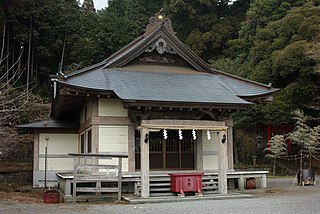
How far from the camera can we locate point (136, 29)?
40781 millimetres

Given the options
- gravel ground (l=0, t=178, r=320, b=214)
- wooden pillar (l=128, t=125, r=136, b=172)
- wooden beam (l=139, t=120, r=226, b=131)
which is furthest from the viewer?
wooden pillar (l=128, t=125, r=136, b=172)

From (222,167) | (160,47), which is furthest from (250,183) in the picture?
(160,47)

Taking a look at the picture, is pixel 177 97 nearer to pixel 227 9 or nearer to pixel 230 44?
pixel 230 44

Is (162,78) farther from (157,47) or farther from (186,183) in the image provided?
(186,183)

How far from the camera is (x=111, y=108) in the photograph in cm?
1429

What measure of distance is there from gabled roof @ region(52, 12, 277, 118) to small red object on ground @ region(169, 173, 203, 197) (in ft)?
7.77

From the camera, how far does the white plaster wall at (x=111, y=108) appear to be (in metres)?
14.2

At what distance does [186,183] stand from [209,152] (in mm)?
2958

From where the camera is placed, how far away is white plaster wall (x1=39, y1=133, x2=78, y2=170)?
1862 cm

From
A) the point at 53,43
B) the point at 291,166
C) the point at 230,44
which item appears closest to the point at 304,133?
the point at 291,166

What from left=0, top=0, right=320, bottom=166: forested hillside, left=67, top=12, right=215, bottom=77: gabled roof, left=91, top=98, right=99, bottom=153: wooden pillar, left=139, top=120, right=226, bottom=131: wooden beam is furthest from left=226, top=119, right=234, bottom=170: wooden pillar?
left=0, top=0, right=320, bottom=166: forested hillside

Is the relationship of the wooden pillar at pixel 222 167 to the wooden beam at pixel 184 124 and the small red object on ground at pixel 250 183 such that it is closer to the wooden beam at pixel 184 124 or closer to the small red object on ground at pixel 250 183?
the wooden beam at pixel 184 124

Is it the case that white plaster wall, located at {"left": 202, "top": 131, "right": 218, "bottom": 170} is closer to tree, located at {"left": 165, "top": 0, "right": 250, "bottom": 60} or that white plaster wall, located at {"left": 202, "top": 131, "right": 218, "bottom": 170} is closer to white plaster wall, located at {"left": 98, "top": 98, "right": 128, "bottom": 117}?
white plaster wall, located at {"left": 98, "top": 98, "right": 128, "bottom": 117}

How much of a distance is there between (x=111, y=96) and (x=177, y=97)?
88.2 inches
